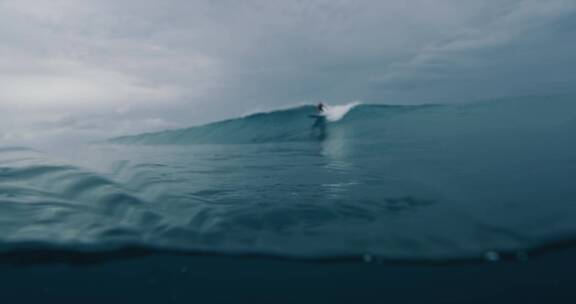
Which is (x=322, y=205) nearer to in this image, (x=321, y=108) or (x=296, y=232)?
(x=296, y=232)

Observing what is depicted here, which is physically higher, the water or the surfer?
the surfer

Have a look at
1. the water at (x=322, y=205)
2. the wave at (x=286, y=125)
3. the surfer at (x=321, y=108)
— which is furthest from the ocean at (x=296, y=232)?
the surfer at (x=321, y=108)

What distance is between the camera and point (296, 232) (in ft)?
12.1

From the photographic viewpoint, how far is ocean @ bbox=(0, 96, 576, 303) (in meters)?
2.75

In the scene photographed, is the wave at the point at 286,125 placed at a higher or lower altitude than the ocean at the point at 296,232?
higher

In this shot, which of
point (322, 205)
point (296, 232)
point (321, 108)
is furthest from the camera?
point (321, 108)

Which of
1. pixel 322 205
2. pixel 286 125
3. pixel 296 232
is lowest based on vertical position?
pixel 296 232

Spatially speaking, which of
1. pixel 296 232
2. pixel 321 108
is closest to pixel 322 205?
pixel 296 232

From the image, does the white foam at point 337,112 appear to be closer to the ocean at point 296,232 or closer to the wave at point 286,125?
the wave at point 286,125

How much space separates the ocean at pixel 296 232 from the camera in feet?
9.02

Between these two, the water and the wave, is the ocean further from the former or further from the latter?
the wave

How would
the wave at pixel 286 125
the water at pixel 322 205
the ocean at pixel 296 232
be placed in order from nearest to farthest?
the ocean at pixel 296 232
the water at pixel 322 205
the wave at pixel 286 125

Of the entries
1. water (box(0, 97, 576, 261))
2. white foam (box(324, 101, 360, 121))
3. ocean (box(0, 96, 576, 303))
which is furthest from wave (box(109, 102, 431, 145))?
ocean (box(0, 96, 576, 303))

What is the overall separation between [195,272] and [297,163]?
6.01 metres
